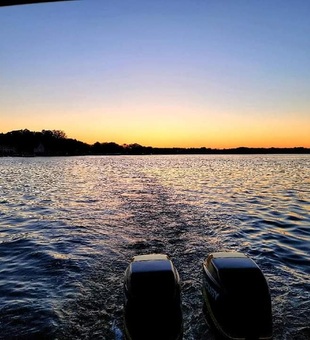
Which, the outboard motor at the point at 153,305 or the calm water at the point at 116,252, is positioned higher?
the outboard motor at the point at 153,305

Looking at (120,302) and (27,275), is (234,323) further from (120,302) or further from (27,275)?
(27,275)

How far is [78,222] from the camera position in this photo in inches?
520

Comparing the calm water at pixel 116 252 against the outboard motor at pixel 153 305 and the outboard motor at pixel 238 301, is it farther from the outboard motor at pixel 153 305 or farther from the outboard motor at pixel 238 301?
the outboard motor at pixel 153 305

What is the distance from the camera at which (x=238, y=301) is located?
3.68 m

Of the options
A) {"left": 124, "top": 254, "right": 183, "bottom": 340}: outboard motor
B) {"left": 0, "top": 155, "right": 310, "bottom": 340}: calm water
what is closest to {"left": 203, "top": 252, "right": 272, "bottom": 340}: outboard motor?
{"left": 124, "top": 254, "right": 183, "bottom": 340}: outboard motor

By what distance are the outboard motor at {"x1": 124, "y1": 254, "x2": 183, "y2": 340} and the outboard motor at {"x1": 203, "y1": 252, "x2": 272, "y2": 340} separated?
0.53 metres

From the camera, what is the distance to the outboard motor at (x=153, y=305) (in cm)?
354

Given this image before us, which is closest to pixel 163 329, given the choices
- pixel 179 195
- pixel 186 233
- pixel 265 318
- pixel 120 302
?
pixel 265 318

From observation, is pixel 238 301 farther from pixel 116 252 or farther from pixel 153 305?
pixel 116 252

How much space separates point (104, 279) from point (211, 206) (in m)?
10.9

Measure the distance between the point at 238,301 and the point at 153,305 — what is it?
3.43 ft

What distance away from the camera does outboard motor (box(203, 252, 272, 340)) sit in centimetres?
357

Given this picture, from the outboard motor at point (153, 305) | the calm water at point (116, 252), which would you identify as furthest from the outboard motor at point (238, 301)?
the calm water at point (116, 252)

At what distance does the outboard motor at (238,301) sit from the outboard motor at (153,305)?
0.53m
